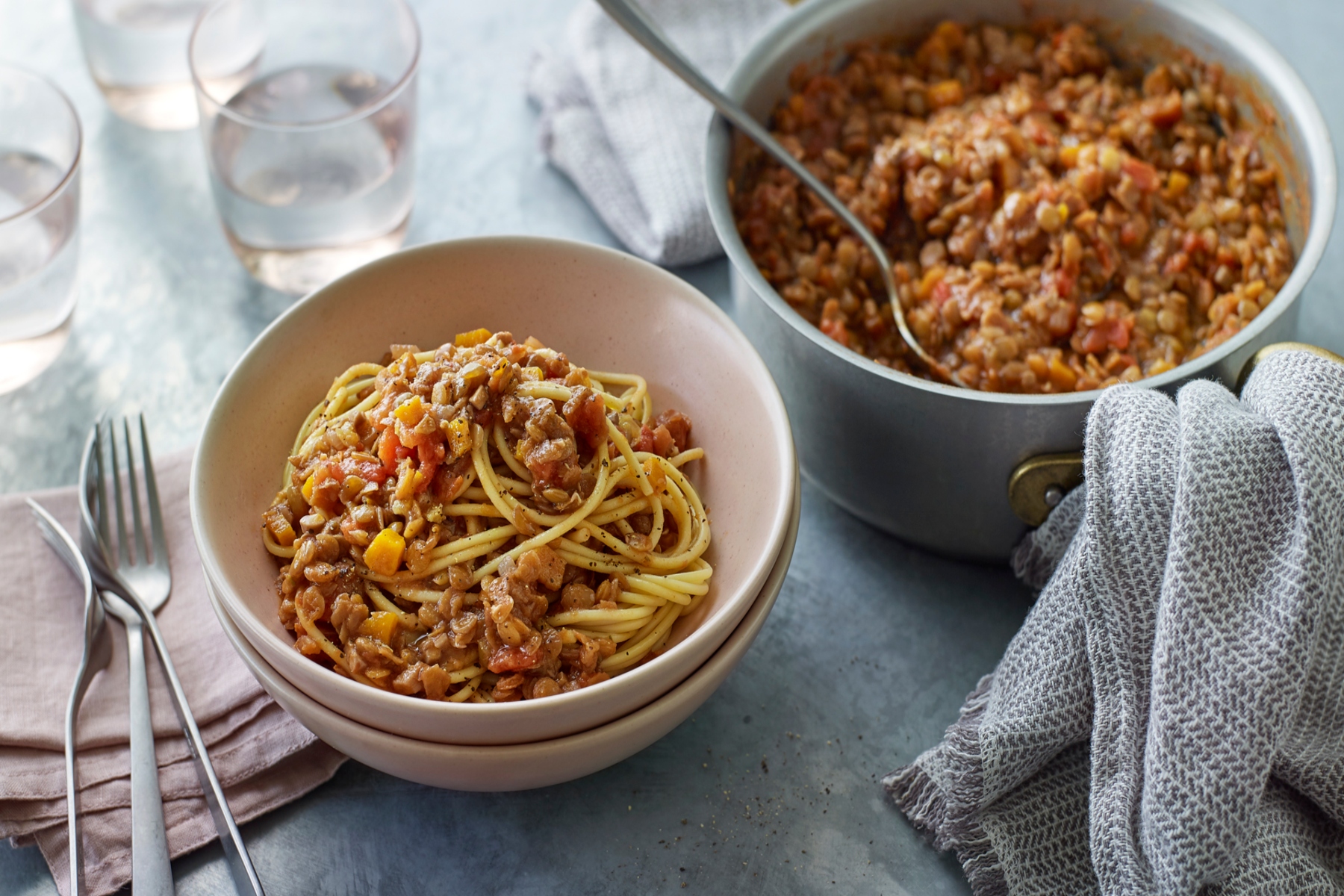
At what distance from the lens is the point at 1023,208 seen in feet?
9.37

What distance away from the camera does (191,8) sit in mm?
3582

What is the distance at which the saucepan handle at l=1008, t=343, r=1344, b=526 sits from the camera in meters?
2.40

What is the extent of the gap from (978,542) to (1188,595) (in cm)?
65

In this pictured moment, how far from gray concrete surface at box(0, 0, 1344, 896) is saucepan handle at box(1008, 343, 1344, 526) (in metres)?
0.37

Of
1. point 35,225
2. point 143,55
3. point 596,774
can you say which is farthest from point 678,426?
point 143,55

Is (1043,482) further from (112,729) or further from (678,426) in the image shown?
(112,729)

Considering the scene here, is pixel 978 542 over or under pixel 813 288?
under

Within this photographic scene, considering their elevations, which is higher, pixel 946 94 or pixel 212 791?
pixel 946 94

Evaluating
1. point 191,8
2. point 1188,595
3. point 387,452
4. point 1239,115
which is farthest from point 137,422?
point 1239,115

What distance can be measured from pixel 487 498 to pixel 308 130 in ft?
3.57

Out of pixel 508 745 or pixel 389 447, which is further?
pixel 389 447

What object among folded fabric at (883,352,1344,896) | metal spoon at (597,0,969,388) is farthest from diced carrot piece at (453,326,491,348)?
folded fabric at (883,352,1344,896)

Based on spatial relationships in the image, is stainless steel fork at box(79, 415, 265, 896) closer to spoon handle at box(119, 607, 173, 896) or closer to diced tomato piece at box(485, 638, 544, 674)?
spoon handle at box(119, 607, 173, 896)

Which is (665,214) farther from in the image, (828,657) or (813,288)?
(828,657)
